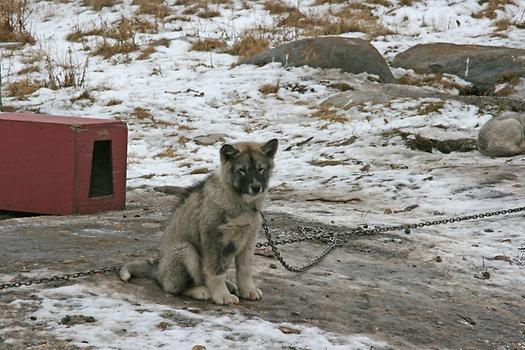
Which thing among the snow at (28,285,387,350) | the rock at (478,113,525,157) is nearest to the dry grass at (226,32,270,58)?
the rock at (478,113,525,157)

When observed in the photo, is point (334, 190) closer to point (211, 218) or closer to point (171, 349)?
point (211, 218)

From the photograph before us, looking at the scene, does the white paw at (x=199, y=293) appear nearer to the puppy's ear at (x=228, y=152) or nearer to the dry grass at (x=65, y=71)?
the puppy's ear at (x=228, y=152)

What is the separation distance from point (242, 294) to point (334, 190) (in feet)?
15.0

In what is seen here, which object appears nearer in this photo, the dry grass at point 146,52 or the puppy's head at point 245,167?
the puppy's head at point 245,167

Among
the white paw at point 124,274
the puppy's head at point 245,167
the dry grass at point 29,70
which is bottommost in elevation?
the dry grass at point 29,70

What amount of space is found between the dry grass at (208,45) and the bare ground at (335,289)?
10935 millimetres

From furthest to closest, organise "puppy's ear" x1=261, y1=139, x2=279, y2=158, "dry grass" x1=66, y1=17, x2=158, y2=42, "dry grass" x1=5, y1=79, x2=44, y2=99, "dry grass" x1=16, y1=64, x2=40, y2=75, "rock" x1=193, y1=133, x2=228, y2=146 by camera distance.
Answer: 1. "dry grass" x1=66, y1=17, x2=158, y2=42
2. "dry grass" x1=16, y1=64, x2=40, y2=75
3. "dry grass" x1=5, y1=79, x2=44, y2=99
4. "rock" x1=193, y1=133, x2=228, y2=146
5. "puppy's ear" x1=261, y1=139, x2=279, y2=158

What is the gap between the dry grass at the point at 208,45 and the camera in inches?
720

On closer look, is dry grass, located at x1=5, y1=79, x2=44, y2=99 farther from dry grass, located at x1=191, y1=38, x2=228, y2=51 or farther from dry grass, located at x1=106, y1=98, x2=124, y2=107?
dry grass, located at x1=191, y1=38, x2=228, y2=51

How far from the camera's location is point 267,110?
47.1ft

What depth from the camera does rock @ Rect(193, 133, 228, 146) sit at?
12.5 metres

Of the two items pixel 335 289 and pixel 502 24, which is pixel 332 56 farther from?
pixel 335 289

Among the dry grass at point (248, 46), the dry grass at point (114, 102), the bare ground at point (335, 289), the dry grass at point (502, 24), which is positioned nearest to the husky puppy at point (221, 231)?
the bare ground at point (335, 289)

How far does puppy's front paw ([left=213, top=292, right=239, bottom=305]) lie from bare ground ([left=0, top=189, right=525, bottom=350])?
0.27 feet
